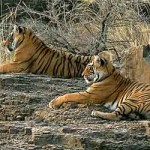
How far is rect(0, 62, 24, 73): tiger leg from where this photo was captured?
10.2 meters

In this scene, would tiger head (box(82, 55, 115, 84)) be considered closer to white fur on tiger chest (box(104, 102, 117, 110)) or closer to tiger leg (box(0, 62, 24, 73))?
white fur on tiger chest (box(104, 102, 117, 110))

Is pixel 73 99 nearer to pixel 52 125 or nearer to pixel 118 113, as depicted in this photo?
pixel 118 113

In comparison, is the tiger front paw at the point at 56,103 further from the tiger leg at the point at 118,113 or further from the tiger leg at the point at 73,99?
the tiger leg at the point at 118,113

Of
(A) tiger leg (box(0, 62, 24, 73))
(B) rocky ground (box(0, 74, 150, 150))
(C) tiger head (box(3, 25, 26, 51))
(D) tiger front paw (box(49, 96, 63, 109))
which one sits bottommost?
(B) rocky ground (box(0, 74, 150, 150))

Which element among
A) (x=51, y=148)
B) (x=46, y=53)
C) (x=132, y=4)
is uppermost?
(x=132, y=4)

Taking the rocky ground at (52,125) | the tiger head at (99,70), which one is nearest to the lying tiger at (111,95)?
the tiger head at (99,70)

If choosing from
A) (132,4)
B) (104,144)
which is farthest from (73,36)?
(104,144)

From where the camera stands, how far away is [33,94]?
835 centimetres

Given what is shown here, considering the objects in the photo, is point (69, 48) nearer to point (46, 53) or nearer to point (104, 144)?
point (46, 53)

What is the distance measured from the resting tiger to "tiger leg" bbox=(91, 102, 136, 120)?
303cm

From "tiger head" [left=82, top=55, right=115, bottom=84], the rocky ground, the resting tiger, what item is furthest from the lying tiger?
the resting tiger

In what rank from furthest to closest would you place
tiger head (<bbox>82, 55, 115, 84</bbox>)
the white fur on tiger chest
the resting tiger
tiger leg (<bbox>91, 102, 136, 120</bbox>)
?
A: the resting tiger < tiger head (<bbox>82, 55, 115, 84</bbox>) < the white fur on tiger chest < tiger leg (<bbox>91, 102, 136, 120</bbox>)

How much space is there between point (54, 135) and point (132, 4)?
7201 mm

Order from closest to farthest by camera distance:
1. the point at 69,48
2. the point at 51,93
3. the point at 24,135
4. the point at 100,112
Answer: the point at 24,135 → the point at 100,112 → the point at 51,93 → the point at 69,48
